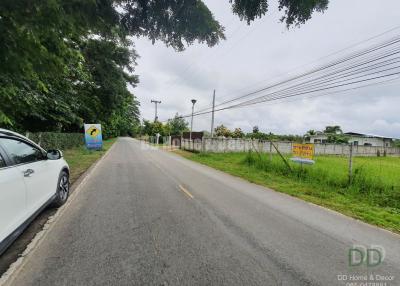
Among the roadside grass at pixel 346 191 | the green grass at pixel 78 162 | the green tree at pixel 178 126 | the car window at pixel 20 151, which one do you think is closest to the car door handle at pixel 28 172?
the car window at pixel 20 151

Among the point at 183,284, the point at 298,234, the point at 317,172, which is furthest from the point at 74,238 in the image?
the point at 317,172

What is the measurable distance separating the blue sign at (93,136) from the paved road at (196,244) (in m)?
19.1

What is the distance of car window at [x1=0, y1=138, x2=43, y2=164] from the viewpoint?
3.39 metres

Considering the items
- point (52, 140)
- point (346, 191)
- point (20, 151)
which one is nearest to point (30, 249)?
point (20, 151)

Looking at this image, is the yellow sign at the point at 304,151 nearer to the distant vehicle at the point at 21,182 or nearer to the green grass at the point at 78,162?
the green grass at the point at 78,162

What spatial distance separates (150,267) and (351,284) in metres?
2.50

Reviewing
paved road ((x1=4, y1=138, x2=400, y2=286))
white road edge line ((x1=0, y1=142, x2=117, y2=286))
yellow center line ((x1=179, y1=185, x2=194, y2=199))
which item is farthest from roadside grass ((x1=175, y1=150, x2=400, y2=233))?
white road edge line ((x1=0, y1=142, x2=117, y2=286))

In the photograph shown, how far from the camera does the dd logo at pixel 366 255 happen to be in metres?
3.47

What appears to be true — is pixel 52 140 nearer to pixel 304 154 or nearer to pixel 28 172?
pixel 28 172

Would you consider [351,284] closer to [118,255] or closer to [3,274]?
[118,255]

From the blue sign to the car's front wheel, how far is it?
19.4 m

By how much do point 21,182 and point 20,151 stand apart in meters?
0.73

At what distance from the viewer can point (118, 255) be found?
3.31m

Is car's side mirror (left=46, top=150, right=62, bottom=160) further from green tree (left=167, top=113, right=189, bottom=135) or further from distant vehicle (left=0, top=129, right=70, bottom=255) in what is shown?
green tree (left=167, top=113, right=189, bottom=135)
